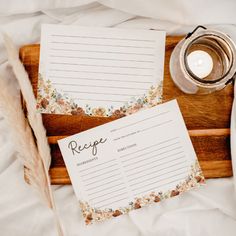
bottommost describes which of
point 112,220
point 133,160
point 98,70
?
point 112,220

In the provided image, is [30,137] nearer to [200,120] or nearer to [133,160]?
[133,160]

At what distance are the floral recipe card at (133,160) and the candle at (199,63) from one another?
0.06 metres

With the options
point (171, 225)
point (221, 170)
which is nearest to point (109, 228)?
point (171, 225)

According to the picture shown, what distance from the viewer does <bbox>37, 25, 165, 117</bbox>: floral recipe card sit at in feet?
2.07

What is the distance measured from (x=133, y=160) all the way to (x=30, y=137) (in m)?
0.18

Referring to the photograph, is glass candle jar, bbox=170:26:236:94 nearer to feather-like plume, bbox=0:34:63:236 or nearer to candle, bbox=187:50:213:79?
candle, bbox=187:50:213:79

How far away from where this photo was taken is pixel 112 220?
0.64 m

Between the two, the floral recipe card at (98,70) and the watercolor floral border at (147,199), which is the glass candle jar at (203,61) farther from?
the watercolor floral border at (147,199)

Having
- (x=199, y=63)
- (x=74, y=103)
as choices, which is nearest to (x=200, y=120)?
(x=199, y=63)

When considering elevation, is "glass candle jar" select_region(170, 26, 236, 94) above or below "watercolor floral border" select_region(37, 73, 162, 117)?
above

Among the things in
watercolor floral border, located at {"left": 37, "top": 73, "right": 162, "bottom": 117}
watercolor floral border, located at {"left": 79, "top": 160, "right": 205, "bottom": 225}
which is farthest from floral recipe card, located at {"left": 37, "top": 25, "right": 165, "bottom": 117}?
watercolor floral border, located at {"left": 79, "top": 160, "right": 205, "bottom": 225}

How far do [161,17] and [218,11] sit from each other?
0.32 feet

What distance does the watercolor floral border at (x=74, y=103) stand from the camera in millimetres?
630

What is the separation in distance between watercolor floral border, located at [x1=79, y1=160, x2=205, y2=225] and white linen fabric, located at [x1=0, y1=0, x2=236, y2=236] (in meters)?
0.01
